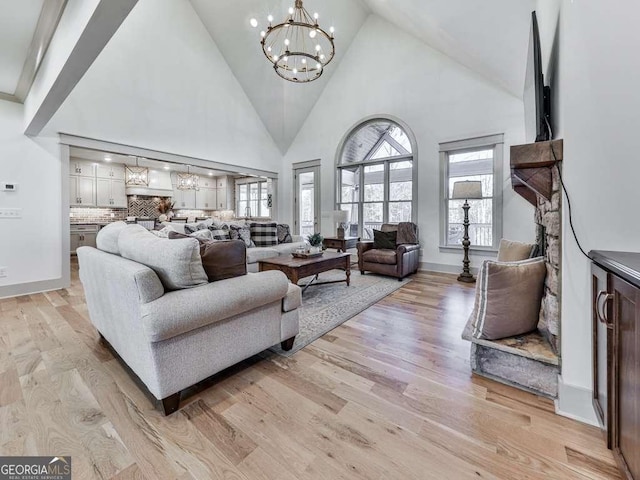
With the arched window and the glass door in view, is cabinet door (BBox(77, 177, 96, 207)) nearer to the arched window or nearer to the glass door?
the glass door

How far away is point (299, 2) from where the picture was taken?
305 centimetres

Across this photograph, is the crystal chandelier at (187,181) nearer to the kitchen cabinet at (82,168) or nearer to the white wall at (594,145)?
the kitchen cabinet at (82,168)

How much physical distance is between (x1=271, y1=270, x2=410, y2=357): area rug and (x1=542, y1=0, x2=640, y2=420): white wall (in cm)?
170

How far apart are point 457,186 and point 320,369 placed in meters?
3.58

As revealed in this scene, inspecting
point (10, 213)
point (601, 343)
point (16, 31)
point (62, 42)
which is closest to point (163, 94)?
point (16, 31)

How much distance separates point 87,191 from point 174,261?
24.4 feet

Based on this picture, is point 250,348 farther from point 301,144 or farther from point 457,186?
point 301,144

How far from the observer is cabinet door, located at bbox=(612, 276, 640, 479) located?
0.86 meters

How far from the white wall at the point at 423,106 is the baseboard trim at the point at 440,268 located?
7 cm

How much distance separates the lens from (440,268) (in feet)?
16.4

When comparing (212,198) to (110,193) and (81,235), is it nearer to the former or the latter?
(110,193)

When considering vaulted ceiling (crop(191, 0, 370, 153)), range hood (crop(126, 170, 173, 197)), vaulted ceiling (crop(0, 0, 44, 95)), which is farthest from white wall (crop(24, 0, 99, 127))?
range hood (crop(126, 170, 173, 197))

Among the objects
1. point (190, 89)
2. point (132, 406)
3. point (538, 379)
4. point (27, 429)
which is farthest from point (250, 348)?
point (190, 89)

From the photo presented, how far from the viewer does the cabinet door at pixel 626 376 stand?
33.7 inches
